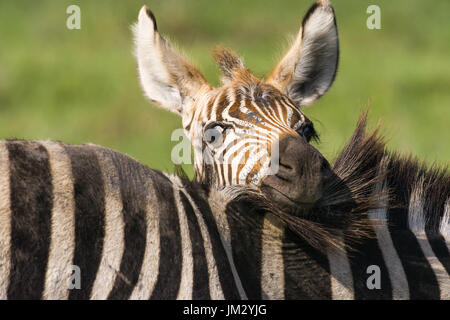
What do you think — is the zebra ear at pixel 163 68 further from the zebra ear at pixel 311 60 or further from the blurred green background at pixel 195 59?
the blurred green background at pixel 195 59

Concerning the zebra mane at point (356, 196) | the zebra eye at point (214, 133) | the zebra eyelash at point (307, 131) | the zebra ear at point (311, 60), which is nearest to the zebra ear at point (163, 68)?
the zebra ear at point (311, 60)

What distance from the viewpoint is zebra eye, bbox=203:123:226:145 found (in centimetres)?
526

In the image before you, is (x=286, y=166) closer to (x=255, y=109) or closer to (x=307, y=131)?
(x=255, y=109)

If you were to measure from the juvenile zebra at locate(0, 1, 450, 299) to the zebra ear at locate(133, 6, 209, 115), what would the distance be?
5.27 ft

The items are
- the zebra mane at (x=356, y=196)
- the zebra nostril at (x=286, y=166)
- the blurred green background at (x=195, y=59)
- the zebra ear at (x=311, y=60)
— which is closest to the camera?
the zebra mane at (x=356, y=196)

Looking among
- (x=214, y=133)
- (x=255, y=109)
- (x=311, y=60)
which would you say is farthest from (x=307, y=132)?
(x=311, y=60)

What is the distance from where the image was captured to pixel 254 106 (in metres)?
5.19

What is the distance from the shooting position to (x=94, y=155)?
3.86 m

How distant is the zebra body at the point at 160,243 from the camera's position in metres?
3.44

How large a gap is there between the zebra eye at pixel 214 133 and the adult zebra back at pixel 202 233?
111cm

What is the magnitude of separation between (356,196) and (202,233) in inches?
35.2

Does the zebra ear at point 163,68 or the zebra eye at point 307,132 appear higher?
the zebra ear at point 163,68

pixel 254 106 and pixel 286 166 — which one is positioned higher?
pixel 254 106
